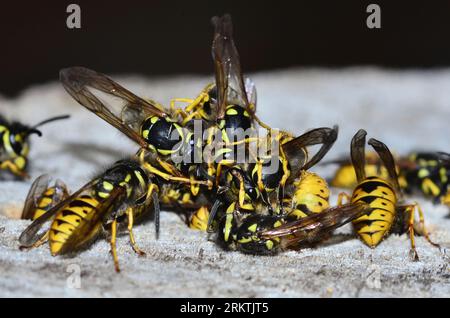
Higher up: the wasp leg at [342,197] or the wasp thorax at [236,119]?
the wasp thorax at [236,119]

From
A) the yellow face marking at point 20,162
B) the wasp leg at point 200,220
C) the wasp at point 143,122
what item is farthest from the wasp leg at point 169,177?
the yellow face marking at point 20,162

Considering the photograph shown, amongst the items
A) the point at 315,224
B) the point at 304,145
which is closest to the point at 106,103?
the point at 304,145

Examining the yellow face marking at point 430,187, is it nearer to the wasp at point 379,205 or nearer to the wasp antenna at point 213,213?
the wasp at point 379,205

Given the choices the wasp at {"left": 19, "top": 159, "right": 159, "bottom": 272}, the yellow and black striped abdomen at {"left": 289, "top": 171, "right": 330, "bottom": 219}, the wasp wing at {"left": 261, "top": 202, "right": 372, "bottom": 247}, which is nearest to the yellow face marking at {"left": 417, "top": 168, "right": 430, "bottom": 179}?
the yellow and black striped abdomen at {"left": 289, "top": 171, "right": 330, "bottom": 219}

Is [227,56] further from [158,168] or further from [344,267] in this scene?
[344,267]

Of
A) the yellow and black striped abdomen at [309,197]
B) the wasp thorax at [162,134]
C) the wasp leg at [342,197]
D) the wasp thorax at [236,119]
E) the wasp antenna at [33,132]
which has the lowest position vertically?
the wasp leg at [342,197]

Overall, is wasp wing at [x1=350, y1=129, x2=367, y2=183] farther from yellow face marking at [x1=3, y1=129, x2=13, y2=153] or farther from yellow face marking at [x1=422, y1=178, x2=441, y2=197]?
yellow face marking at [x1=3, y1=129, x2=13, y2=153]
